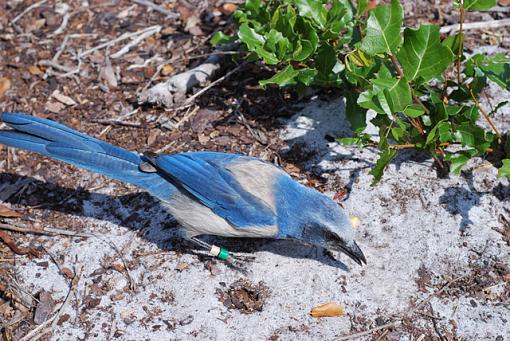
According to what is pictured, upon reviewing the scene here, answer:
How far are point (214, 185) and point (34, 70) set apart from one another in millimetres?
2904

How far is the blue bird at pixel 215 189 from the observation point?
16.2 feet

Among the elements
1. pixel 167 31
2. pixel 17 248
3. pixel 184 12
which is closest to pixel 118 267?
pixel 17 248

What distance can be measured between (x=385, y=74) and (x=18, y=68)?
13.5 ft

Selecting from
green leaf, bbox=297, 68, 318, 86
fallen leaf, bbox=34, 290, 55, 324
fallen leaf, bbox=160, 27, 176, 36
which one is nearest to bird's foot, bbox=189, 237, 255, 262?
fallen leaf, bbox=34, 290, 55, 324

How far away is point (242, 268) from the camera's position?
512cm

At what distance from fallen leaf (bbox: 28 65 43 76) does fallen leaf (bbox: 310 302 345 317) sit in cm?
402

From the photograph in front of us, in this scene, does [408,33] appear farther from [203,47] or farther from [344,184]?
[203,47]

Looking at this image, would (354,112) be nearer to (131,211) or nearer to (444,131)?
(444,131)

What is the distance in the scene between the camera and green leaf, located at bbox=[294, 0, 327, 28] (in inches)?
209

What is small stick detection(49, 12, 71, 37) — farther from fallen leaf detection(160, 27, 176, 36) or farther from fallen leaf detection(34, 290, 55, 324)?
fallen leaf detection(34, 290, 55, 324)

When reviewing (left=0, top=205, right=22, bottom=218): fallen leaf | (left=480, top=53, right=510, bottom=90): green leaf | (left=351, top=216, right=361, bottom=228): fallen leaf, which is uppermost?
(left=480, top=53, right=510, bottom=90): green leaf

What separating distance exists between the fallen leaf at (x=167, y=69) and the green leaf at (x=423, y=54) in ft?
9.32

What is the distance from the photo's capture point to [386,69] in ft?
15.8

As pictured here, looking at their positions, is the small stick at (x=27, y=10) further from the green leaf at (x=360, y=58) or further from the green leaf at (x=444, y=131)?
the green leaf at (x=444, y=131)
